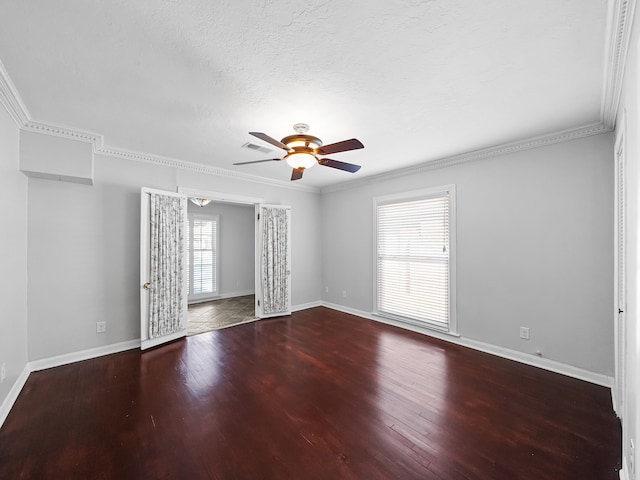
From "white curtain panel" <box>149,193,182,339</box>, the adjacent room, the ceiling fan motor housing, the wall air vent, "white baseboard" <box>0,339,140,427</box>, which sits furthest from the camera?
"white curtain panel" <box>149,193,182,339</box>

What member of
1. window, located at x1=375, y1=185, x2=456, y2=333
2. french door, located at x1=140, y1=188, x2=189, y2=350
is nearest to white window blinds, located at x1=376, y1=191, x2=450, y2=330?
window, located at x1=375, y1=185, x2=456, y2=333

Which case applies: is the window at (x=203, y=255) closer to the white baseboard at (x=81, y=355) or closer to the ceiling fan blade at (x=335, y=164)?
the white baseboard at (x=81, y=355)

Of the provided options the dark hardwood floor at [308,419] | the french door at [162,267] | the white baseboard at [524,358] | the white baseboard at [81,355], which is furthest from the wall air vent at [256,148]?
the white baseboard at [524,358]

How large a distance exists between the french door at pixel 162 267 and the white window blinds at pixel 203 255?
2666 millimetres

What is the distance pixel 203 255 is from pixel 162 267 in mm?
3011

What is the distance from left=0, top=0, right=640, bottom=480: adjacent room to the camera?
157cm

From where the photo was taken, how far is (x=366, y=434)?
A: 1.97m

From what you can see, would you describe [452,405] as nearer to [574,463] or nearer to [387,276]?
[574,463]

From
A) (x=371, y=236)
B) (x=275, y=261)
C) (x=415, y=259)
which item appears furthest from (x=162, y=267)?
(x=415, y=259)

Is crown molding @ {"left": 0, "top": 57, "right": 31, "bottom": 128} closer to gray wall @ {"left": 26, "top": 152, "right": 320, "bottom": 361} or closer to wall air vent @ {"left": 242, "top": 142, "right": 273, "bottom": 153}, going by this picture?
gray wall @ {"left": 26, "top": 152, "right": 320, "bottom": 361}

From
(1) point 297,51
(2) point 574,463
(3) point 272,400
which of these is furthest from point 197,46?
(2) point 574,463

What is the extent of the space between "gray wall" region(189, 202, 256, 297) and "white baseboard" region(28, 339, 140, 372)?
3.17 metres

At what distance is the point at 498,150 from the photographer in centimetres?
333

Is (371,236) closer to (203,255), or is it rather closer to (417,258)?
(417,258)
